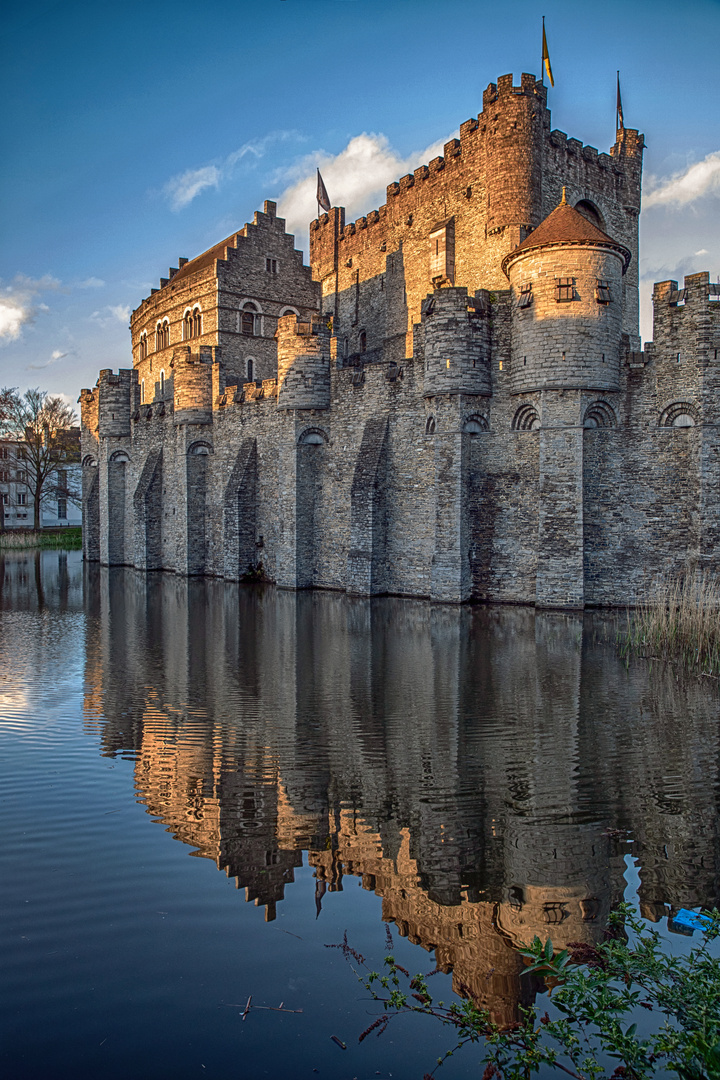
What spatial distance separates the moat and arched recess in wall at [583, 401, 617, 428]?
7624 millimetres

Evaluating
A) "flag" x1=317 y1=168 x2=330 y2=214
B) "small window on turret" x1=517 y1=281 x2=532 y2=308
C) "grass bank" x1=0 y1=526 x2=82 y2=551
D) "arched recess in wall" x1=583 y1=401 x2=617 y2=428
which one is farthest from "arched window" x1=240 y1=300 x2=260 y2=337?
"arched recess in wall" x1=583 y1=401 x2=617 y2=428

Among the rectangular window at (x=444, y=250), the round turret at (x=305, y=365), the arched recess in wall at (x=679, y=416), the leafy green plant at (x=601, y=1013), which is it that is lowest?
the leafy green plant at (x=601, y=1013)

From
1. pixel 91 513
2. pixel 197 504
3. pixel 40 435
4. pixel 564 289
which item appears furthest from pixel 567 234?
pixel 40 435

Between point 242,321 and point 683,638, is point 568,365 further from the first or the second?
point 242,321

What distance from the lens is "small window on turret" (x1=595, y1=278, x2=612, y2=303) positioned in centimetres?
1667

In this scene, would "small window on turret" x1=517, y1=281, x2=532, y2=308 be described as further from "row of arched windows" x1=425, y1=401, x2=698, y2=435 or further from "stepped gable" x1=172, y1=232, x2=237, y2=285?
"stepped gable" x1=172, y1=232, x2=237, y2=285

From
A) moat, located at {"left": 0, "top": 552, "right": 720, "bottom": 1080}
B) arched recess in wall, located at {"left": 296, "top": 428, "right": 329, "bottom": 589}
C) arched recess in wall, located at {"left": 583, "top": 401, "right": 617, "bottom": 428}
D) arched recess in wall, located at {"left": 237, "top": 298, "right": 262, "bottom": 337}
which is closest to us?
moat, located at {"left": 0, "top": 552, "right": 720, "bottom": 1080}

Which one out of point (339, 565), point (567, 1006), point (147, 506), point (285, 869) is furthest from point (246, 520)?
point (567, 1006)

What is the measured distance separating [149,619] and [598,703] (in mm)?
10717

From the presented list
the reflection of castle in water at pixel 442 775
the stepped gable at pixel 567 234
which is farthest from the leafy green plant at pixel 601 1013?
the stepped gable at pixel 567 234

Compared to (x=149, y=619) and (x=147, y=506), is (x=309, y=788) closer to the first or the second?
(x=149, y=619)

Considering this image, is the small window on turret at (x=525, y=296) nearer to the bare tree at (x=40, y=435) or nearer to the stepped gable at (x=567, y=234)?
the stepped gable at (x=567, y=234)

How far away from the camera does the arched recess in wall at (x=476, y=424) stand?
18.5 metres

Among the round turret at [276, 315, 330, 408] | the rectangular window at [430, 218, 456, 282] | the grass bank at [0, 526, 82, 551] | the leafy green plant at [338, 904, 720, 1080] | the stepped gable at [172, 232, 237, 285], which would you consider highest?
the stepped gable at [172, 232, 237, 285]
